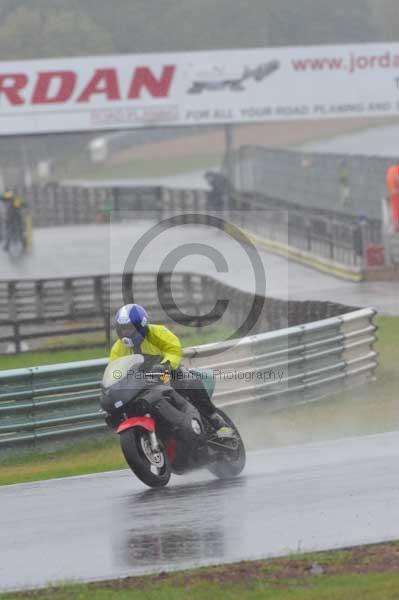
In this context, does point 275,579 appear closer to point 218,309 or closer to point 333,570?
point 333,570

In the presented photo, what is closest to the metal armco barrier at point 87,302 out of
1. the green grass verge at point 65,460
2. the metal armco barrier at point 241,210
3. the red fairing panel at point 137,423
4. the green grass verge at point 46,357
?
the green grass verge at point 46,357

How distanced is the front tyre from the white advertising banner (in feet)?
88.2

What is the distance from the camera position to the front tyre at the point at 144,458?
9414 millimetres

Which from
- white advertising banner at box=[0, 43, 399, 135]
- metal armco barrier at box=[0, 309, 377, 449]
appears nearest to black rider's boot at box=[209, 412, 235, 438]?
metal armco barrier at box=[0, 309, 377, 449]

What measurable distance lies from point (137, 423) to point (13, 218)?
3063 cm

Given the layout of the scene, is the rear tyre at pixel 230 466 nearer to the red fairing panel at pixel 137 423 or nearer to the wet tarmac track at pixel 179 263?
the red fairing panel at pixel 137 423

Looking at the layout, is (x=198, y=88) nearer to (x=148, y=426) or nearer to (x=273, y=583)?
(x=148, y=426)

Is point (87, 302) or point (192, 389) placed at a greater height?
point (192, 389)

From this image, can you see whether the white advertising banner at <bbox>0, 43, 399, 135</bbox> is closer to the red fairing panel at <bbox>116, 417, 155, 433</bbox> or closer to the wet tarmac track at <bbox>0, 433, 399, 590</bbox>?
the wet tarmac track at <bbox>0, 433, 399, 590</bbox>

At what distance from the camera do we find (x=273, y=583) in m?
7.03

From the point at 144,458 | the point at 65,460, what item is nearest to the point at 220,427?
the point at 144,458

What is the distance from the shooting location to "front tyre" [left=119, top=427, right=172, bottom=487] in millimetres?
9414

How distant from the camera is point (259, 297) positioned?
2002 centimetres

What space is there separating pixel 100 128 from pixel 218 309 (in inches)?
556
